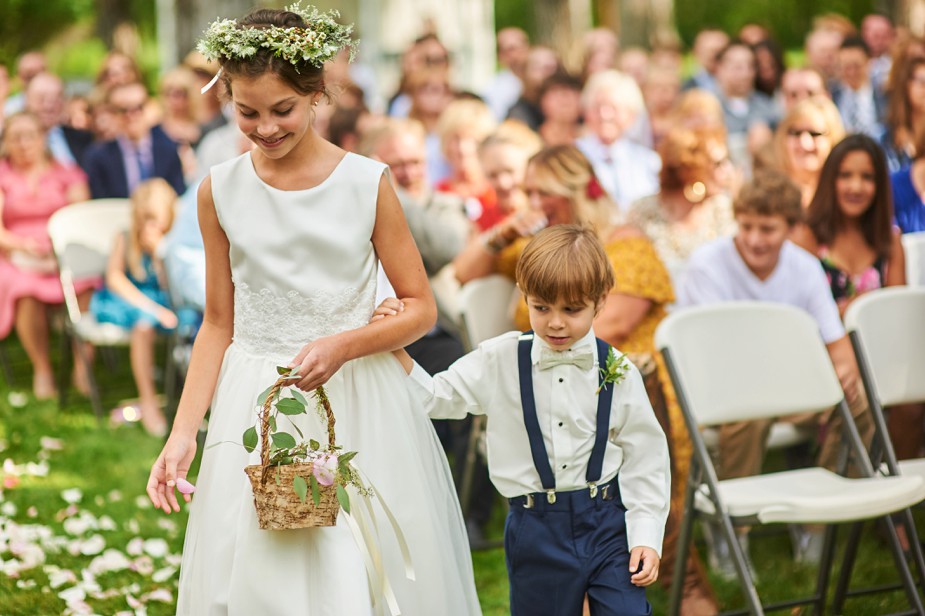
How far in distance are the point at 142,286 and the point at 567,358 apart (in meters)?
4.89

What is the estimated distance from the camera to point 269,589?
2.90 meters

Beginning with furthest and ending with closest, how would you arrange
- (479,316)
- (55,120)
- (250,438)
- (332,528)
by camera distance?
(55,120) < (479,316) < (332,528) < (250,438)

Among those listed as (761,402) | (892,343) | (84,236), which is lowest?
(761,402)

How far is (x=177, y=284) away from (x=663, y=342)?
323 centimetres

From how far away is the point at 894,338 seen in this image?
4.67 metres

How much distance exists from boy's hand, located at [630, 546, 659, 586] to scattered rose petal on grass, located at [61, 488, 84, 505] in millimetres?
3410

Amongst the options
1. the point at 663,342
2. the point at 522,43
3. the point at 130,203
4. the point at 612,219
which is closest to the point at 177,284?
the point at 130,203

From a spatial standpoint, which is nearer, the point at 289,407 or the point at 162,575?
the point at 289,407

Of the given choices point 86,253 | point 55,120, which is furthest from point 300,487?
point 55,120

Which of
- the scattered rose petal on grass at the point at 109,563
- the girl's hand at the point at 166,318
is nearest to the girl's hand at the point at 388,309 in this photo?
the scattered rose petal on grass at the point at 109,563

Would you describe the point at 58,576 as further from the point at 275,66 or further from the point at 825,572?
the point at 825,572

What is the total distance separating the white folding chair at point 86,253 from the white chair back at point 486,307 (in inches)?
118

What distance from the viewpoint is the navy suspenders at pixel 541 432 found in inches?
123

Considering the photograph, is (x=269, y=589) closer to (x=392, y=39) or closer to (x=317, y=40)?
(x=317, y=40)
